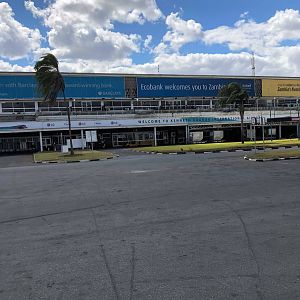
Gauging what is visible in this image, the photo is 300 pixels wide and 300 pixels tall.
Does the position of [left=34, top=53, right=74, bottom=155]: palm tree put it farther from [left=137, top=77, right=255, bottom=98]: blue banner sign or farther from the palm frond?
[left=137, top=77, right=255, bottom=98]: blue banner sign

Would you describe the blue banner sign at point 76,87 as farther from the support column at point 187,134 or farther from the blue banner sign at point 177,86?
the support column at point 187,134

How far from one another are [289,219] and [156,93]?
66.4m

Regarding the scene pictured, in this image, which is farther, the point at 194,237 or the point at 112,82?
the point at 112,82

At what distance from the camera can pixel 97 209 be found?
10211 mm

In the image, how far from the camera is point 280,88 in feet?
277

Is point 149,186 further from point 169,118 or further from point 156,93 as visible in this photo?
point 156,93

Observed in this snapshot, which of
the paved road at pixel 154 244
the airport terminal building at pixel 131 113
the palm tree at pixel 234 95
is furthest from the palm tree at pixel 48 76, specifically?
the paved road at pixel 154 244

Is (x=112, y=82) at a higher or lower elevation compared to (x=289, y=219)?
higher

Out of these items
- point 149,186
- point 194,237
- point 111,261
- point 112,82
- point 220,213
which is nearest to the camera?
point 111,261

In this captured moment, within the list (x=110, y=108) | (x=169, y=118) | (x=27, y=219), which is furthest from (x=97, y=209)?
(x=110, y=108)

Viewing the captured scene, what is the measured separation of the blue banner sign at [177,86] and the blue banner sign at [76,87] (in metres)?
4.22

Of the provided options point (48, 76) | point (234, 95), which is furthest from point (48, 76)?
point (234, 95)

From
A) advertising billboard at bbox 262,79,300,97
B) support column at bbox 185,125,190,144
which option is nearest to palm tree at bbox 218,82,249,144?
support column at bbox 185,125,190,144

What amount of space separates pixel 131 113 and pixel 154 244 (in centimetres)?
5887
